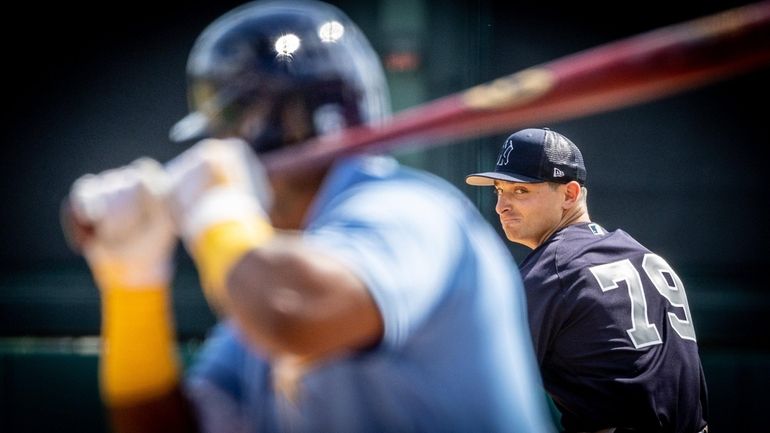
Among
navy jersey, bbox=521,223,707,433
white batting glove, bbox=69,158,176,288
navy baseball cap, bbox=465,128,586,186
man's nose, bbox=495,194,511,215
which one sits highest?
white batting glove, bbox=69,158,176,288

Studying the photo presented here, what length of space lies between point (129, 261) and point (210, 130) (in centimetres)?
32

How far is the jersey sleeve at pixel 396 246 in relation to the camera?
0.99 metres

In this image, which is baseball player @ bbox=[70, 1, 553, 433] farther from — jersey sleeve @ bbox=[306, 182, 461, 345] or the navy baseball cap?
the navy baseball cap

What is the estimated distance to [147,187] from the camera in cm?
118

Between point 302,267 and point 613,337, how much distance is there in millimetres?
1780

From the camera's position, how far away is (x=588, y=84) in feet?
3.87

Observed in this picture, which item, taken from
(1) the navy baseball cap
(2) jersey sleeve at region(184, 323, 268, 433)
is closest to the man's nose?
(1) the navy baseball cap

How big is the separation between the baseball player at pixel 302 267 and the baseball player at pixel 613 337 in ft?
4.20

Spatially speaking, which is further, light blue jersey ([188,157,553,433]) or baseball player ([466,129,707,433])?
baseball player ([466,129,707,433])

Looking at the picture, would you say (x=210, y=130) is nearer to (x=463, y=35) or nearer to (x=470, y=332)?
(x=470, y=332)

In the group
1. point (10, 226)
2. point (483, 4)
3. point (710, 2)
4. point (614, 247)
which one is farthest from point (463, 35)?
point (10, 226)

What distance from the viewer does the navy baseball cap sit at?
3020 millimetres

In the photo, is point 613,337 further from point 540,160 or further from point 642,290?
point 540,160

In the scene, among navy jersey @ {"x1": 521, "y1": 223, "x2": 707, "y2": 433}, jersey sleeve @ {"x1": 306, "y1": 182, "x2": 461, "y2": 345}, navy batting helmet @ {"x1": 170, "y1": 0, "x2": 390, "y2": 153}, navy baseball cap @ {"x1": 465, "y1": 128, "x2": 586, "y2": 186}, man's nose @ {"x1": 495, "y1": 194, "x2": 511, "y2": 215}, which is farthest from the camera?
man's nose @ {"x1": 495, "y1": 194, "x2": 511, "y2": 215}
